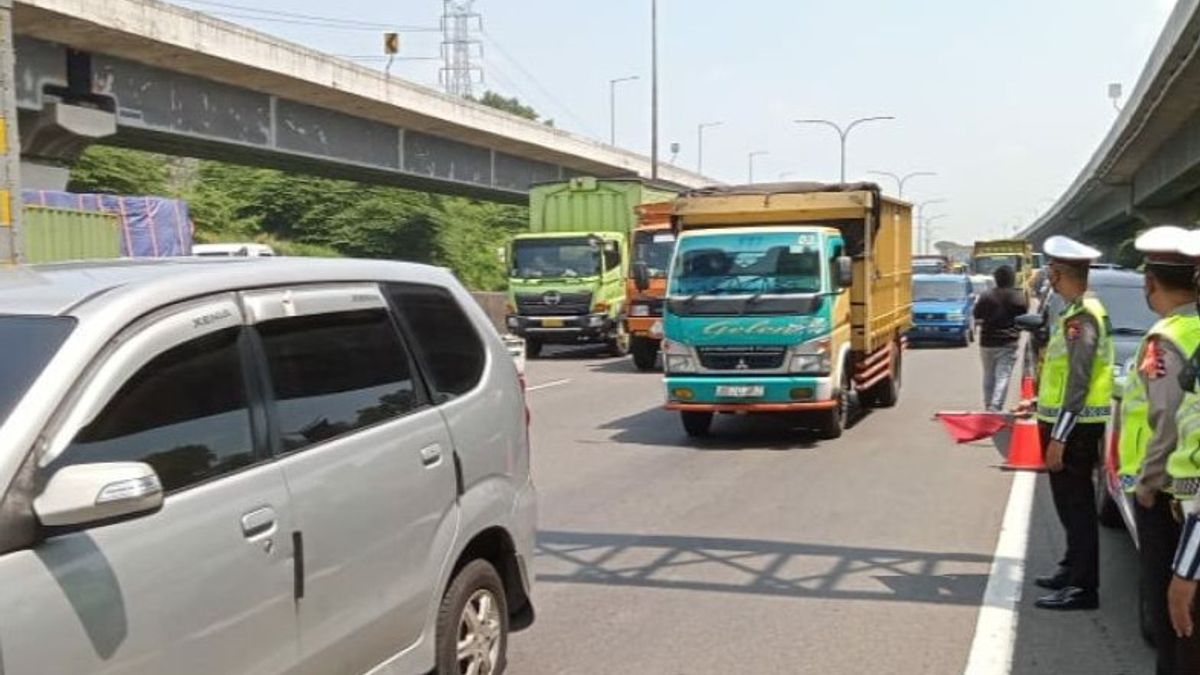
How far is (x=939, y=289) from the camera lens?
2833cm

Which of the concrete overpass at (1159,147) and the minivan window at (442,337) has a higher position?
the concrete overpass at (1159,147)

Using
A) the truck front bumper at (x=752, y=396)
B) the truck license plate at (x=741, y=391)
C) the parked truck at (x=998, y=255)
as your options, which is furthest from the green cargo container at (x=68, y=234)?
the parked truck at (x=998, y=255)

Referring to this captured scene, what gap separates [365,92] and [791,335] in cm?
2044

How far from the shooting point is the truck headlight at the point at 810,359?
11938mm

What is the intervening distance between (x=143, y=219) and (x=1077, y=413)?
1777cm

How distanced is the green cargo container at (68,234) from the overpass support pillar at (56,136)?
13.7 feet

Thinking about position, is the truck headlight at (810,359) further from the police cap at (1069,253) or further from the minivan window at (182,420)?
the minivan window at (182,420)

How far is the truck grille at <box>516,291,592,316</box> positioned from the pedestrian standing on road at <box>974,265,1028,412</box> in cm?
1168

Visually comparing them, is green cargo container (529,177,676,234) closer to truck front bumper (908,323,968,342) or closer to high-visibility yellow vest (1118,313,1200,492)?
truck front bumper (908,323,968,342)

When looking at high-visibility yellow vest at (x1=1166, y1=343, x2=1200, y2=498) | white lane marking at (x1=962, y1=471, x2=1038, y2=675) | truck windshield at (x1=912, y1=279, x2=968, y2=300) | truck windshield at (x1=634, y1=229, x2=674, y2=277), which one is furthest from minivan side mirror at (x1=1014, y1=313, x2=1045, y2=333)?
truck windshield at (x1=912, y1=279, x2=968, y2=300)

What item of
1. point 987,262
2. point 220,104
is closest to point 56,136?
point 220,104

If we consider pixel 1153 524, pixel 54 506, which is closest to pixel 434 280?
pixel 54 506

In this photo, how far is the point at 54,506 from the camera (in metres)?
2.62

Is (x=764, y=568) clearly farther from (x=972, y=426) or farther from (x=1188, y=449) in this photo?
(x=972, y=426)
